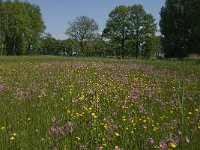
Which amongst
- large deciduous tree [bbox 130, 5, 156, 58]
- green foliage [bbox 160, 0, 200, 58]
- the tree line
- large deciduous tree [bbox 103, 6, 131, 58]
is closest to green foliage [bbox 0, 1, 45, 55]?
the tree line

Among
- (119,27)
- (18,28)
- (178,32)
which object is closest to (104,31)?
(119,27)

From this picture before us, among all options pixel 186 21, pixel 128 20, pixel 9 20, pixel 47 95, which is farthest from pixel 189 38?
pixel 47 95

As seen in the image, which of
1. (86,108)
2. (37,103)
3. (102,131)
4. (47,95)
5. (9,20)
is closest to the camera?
(102,131)

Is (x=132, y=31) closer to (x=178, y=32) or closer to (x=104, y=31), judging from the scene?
(x=104, y=31)

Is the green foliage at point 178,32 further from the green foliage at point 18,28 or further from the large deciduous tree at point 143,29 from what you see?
the green foliage at point 18,28

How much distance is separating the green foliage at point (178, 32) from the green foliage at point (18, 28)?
37173 mm

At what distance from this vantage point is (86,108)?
7.12 metres

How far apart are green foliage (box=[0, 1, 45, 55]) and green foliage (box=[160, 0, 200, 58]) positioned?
37173 mm

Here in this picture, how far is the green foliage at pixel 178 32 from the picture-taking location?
61.2 metres

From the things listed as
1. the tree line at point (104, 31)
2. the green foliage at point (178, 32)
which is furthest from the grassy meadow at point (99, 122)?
the tree line at point (104, 31)

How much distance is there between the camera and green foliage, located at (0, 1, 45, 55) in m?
88.3

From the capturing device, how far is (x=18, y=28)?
8850 centimetres

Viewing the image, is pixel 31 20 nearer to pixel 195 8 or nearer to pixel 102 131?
pixel 195 8

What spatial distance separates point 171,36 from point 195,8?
1418cm
